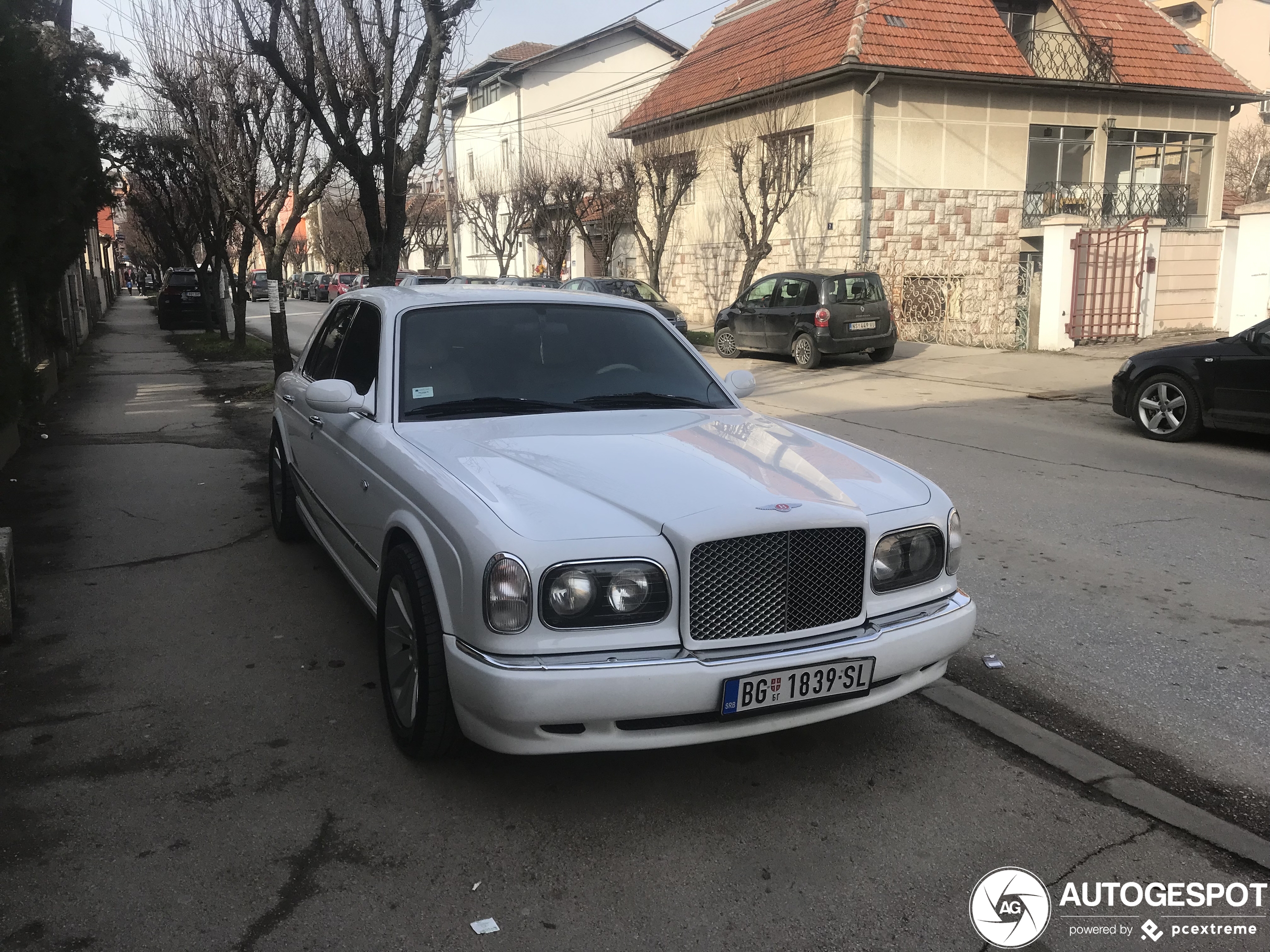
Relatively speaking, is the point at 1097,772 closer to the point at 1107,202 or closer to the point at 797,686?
the point at 797,686

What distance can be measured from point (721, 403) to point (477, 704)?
7.14ft

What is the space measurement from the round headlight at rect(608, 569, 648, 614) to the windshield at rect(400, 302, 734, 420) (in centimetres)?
146

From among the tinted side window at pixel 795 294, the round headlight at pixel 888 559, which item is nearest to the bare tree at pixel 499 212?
the tinted side window at pixel 795 294

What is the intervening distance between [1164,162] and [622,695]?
2950cm

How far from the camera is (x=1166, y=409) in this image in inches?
398

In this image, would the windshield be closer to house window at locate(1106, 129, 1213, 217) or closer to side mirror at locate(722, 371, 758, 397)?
side mirror at locate(722, 371, 758, 397)

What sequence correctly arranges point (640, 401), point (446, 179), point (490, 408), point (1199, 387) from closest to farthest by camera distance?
point (490, 408) < point (640, 401) < point (1199, 387) < point (446, 179)

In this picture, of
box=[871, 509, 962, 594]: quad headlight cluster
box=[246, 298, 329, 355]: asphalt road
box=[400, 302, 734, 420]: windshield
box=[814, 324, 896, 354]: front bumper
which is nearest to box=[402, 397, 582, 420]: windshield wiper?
box=[400, 302, 734, 420]: windshield

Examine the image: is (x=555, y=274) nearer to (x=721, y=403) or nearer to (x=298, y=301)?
(x=298, y=301)

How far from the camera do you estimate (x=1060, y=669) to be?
4.46 meters

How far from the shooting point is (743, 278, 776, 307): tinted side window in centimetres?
1920

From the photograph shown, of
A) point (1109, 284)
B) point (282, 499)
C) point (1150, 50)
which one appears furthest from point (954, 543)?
point (1150, 50)

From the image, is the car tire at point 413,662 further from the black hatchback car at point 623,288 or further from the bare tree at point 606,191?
the bare tree at point 606,191

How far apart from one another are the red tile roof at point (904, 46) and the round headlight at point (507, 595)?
22002 millimetres
